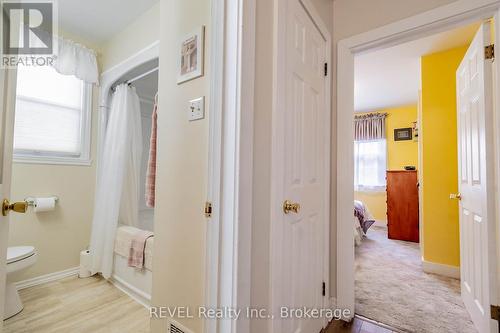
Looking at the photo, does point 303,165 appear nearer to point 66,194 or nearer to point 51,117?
point 66,194

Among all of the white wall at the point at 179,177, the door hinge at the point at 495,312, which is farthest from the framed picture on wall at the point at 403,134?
the white wall at the point at 179,177

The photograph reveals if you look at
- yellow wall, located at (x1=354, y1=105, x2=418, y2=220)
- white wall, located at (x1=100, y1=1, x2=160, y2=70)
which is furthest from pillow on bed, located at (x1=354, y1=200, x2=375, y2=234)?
white wall, located at (x1=100, y1=1, x2=160, y2=70)

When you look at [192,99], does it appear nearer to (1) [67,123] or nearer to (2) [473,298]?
(1) [67,123]

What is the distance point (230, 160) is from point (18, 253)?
213 cm

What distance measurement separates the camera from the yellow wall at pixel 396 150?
189 inches

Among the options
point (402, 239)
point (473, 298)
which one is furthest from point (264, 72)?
point (402, 239)

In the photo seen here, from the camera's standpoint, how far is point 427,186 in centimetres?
264

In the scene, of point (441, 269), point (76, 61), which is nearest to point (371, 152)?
point (441, 269)

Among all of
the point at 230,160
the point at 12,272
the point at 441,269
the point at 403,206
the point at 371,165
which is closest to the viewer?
the point at 230,160

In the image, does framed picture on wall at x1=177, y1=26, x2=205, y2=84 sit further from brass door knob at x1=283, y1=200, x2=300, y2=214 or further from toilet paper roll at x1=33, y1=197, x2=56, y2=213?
toilet paper roll at x1=33, y1=197, x2=56, y2=213

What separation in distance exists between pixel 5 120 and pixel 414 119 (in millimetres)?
5983

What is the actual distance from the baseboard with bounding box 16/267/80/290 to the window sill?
1.12 meters

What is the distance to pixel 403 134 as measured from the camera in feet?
16.0

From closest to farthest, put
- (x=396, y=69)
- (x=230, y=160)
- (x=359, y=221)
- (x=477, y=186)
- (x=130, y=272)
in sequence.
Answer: (x=230, y=160) < (x=477, y=186) < (x=130, y=272) < (x=396, y=69) < (x=359, y=221)
